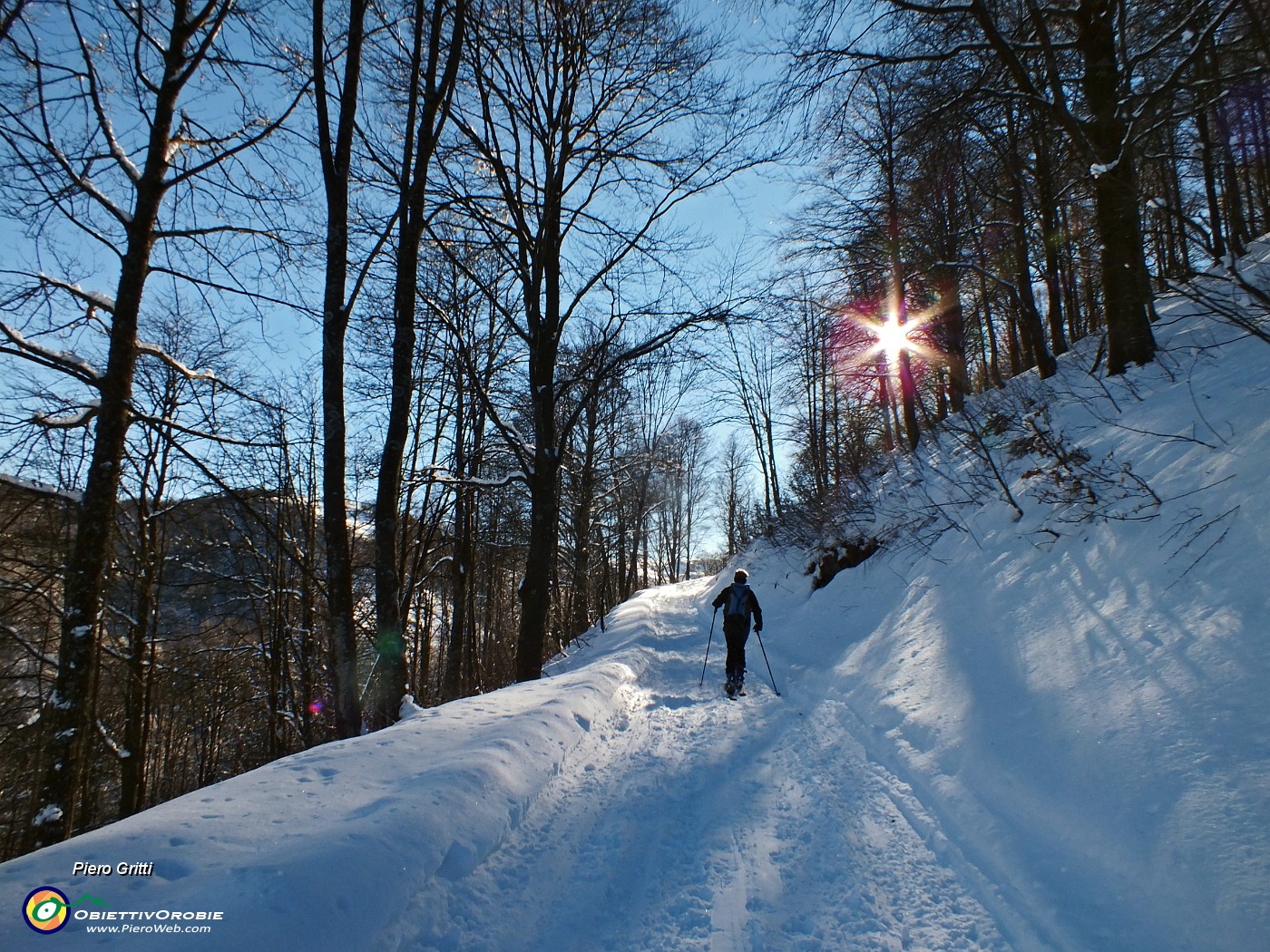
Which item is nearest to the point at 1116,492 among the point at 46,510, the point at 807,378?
the point at 46,510

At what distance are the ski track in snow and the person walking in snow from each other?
2453 mm

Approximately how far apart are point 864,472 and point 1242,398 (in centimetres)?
1186

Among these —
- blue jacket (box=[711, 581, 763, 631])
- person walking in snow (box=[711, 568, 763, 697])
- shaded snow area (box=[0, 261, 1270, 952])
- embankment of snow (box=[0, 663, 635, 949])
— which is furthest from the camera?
blue jacket (box=[711, 581, 763, 631])

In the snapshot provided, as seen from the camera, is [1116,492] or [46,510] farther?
[46,510]

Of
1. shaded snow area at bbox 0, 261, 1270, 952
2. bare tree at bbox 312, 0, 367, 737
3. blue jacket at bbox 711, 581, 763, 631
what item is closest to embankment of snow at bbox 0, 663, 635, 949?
shaded snow area at bbox 0, 261, 1270, 952

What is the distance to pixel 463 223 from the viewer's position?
29.5 feet

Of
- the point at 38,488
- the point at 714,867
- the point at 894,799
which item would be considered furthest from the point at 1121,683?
the point at 38,488

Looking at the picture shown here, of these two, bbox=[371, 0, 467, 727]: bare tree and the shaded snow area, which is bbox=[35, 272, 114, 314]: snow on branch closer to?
bbox=[371, 0, 467, 727]: bare tree

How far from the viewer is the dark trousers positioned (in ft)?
24.2

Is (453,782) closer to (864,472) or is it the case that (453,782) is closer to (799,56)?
(799,56)

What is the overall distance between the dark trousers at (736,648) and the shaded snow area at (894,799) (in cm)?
129

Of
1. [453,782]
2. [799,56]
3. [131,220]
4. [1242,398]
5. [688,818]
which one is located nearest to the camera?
[453,782]

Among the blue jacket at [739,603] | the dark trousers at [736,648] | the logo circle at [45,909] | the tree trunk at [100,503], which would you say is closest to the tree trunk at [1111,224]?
the blue jacket at [739,603]

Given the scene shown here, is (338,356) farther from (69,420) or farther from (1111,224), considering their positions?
(1111,224)
